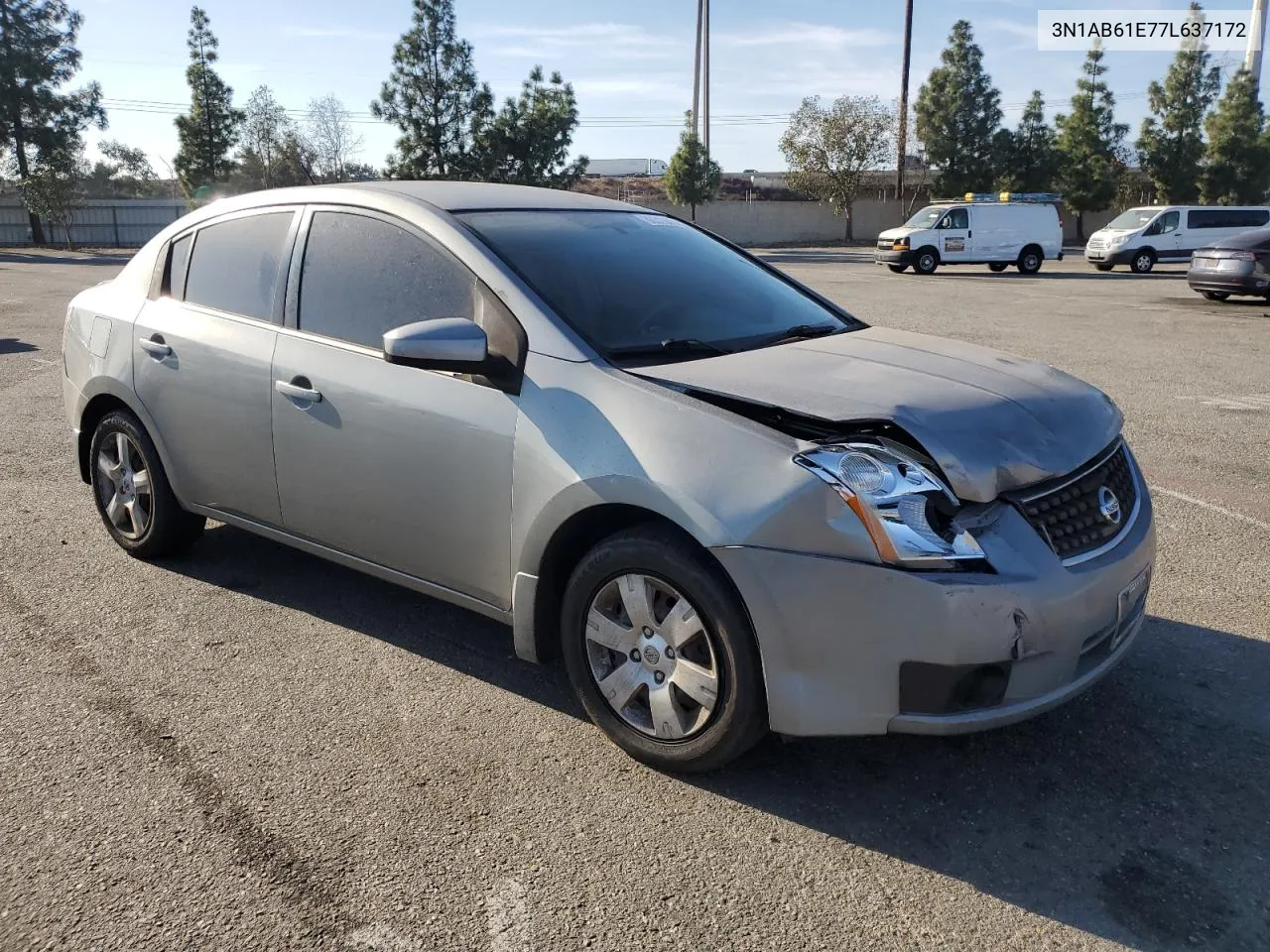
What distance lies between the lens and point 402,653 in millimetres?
4004

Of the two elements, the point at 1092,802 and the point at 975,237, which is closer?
the point at 1092,802

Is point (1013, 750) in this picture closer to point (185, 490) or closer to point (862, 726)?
point (862, 726)

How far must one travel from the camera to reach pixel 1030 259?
98.4 feet

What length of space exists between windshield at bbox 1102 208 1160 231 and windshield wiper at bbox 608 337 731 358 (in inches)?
1186

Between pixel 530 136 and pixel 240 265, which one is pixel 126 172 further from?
pixel 240 265

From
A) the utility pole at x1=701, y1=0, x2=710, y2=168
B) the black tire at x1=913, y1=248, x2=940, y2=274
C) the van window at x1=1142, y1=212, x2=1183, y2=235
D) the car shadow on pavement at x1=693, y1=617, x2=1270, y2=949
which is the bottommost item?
the car shadow on pavement at x1=693, y1=617, x2=1270, y2=949

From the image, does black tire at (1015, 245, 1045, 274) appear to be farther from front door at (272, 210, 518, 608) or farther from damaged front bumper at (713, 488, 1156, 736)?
damaged front bumper at (713, 488, 1156, 736)

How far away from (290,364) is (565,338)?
4.04 ft

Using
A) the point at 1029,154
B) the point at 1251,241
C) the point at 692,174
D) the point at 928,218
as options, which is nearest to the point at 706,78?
the point at 692,174

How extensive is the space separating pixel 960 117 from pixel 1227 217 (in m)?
22.9

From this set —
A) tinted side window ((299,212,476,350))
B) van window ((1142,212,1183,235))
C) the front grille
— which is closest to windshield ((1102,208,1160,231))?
van window ((1142,212,1183,235))

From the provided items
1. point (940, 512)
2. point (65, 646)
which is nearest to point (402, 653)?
point (65, 646)

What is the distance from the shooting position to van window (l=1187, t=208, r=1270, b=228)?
30533 millimetres

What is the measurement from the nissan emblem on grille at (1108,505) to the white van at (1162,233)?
97.1 ft
